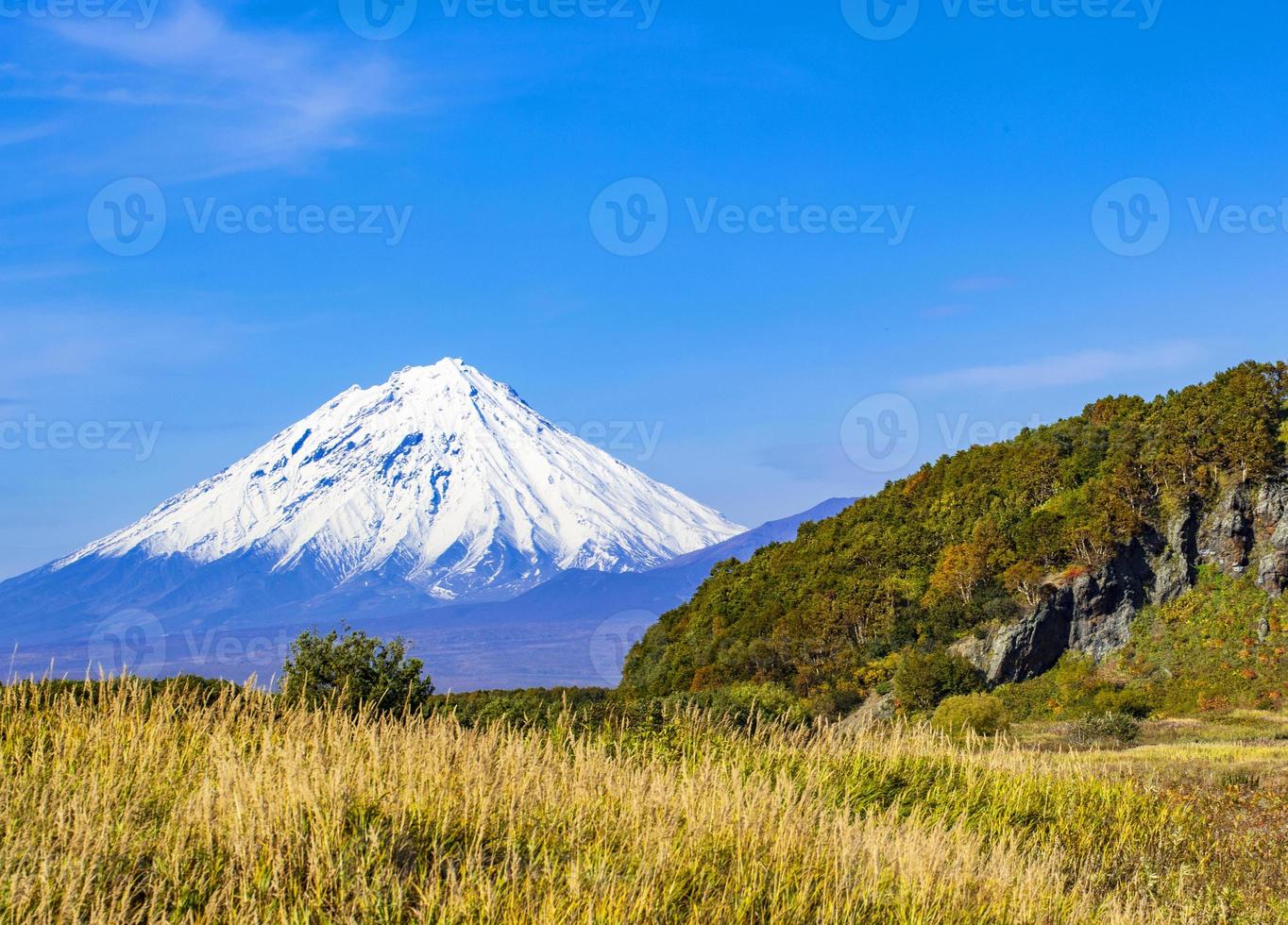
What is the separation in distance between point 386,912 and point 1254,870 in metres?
10.7

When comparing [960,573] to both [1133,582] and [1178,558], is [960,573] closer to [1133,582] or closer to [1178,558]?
[1133,582]

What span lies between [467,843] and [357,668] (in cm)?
1408

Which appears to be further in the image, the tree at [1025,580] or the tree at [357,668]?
the tree at [1025,580]

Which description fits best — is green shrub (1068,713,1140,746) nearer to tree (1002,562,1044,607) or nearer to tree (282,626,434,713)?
tree (282,626,434,713)

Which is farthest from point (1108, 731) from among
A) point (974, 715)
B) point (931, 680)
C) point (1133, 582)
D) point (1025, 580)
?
point (1133, 582)

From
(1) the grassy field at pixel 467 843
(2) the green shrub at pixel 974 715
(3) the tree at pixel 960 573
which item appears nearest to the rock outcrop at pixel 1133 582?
(3) the tree at pixel 960 573

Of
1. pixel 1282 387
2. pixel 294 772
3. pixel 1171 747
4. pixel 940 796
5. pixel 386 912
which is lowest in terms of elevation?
pixel 1171 747

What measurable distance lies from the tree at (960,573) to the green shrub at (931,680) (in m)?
→ 6.75

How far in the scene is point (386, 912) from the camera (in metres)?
5.29

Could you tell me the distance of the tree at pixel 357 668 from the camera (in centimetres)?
1911

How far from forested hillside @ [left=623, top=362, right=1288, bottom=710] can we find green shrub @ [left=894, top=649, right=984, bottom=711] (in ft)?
10.9

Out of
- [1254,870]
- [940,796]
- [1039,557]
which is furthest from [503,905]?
[1039,557]

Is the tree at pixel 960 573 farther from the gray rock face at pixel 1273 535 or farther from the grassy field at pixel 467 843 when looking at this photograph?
the grassy field at pixel 467 843

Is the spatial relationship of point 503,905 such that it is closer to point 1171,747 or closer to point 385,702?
point 385,702
